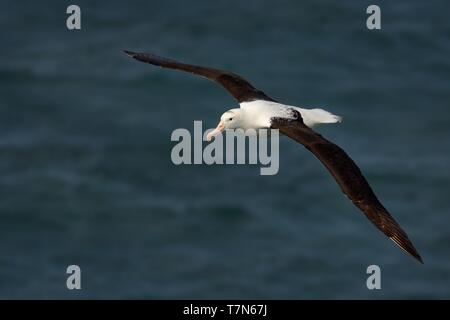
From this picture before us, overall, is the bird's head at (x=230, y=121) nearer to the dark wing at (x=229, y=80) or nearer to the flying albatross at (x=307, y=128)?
the flying albatross at (x=307, y=128)

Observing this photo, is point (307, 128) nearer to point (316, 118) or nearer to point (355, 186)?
point (316, 118)

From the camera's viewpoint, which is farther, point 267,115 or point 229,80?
point 229,80

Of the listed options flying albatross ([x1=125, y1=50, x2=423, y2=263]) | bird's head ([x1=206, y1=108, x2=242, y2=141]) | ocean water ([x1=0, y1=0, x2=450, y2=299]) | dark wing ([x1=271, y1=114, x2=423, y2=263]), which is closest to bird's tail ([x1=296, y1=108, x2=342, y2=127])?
flying albatross ([x1=125, y1=50, x2=423, y2=263])

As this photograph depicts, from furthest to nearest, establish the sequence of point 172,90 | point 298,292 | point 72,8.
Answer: point 72,8 → point 172,90 → point 298,292

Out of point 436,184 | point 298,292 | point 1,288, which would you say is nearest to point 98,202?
point 1,288

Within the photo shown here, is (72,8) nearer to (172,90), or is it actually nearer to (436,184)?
(172,90)

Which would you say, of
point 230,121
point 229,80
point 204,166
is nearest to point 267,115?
point 230,121
